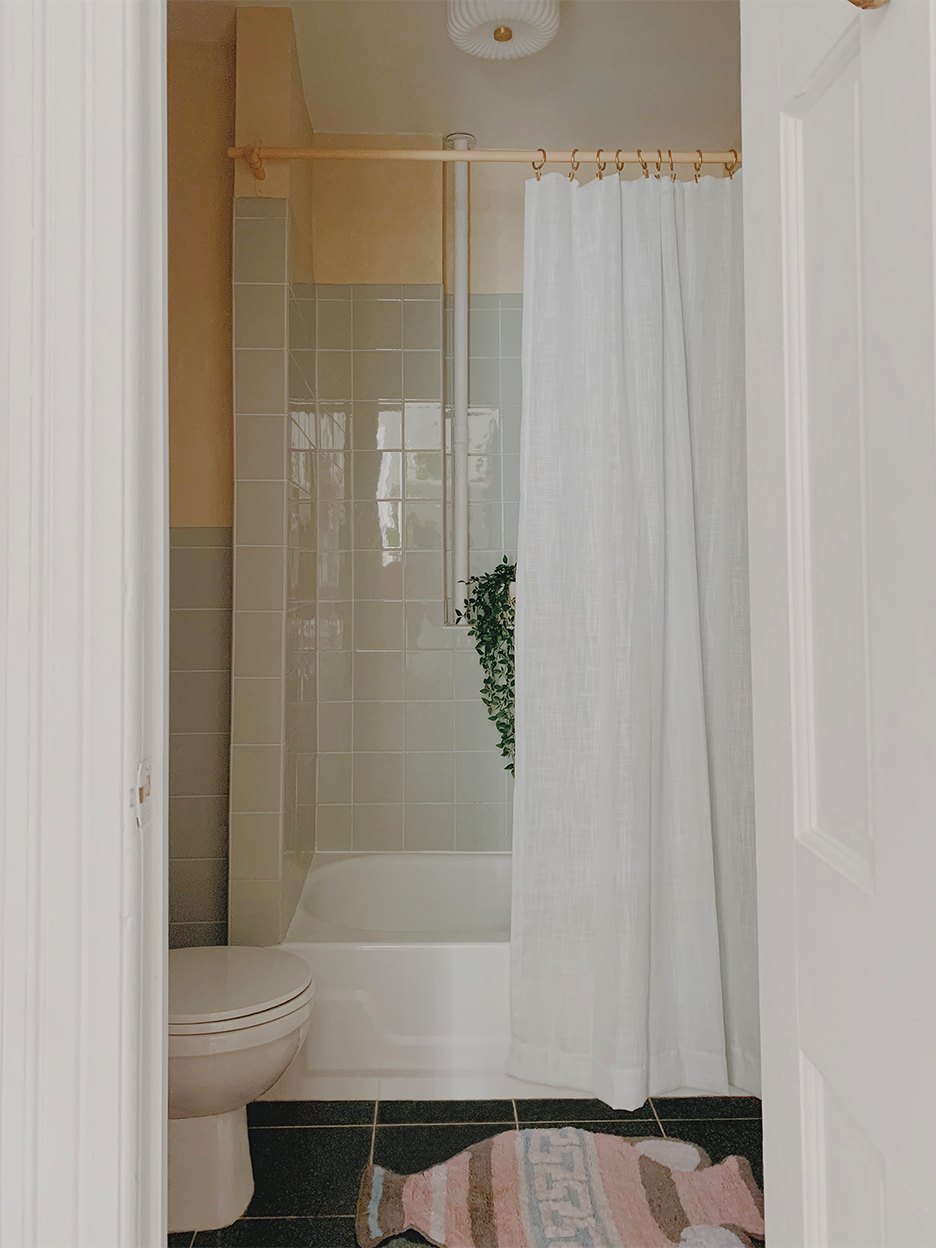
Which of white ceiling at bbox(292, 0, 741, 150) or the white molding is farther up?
white ceiling at bbox(292, 0, 741, 150)

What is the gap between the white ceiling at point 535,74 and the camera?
2424mm

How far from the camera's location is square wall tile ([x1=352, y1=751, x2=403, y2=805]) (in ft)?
9.89

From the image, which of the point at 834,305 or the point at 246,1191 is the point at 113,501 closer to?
the point at 834,305

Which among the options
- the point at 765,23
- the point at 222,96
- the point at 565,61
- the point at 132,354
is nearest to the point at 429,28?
the point at 565,61

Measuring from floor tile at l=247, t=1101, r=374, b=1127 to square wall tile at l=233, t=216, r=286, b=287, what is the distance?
1997mm

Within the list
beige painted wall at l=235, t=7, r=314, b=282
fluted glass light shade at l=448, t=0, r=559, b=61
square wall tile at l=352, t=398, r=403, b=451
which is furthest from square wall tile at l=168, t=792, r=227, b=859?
fluted glass light shade at l=448, t=0, r=559, b=61

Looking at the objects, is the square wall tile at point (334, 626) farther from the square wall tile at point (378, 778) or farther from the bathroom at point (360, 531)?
the square wall tile at point (378, 778)

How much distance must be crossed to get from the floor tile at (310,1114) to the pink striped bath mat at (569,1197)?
8.3 inches

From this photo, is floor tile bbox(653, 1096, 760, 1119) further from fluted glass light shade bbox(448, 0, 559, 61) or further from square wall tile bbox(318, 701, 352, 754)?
fluted glass light shade bbox(448, 0, 559, 61)

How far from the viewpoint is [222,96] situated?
2559 mm

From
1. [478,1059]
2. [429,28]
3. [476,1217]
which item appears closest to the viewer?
[476,1217]

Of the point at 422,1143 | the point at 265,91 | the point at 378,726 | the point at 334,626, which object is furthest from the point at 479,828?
the point at 265,91

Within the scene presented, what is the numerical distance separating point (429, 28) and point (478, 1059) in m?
2.62

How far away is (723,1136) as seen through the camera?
80.6 inches
